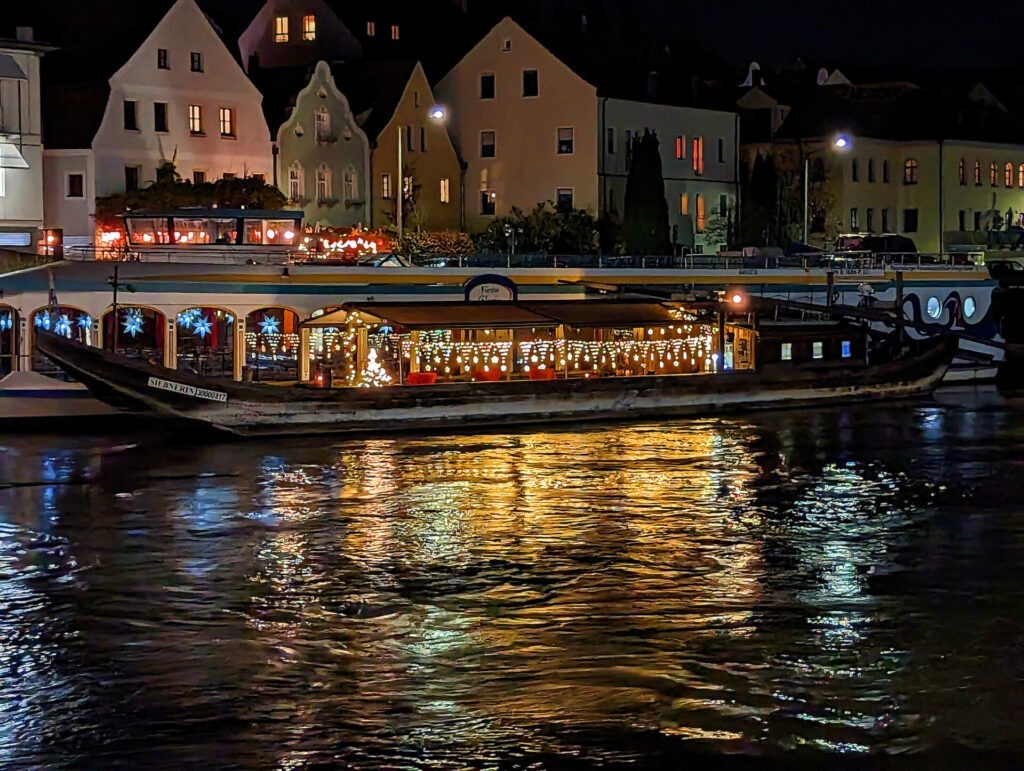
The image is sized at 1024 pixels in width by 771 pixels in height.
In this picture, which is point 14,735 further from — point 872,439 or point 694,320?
point 694,320

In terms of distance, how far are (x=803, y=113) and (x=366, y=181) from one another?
28.7 meters

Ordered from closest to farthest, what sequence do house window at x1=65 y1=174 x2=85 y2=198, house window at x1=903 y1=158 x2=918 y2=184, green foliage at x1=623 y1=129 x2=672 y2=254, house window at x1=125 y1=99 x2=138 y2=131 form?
house window at x1=65 y1=174 x2=85 y2=198 → house window at x1=125 y1=99 x2=138 y2=131 → green foliage at x1=623 y1=129 x2=672 y2=254 → house window at x1=903 y1=158 x2=918 y2=184

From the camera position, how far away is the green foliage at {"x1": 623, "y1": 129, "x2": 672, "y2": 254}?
71.2 meters

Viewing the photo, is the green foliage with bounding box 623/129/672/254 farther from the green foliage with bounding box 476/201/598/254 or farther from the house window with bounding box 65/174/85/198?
the house window with bounding box 65/174/85/198

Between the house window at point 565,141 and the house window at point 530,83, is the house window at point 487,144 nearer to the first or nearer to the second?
the house window at point 530,83

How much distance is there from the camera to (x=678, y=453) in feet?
130

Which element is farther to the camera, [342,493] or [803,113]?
[803,113]

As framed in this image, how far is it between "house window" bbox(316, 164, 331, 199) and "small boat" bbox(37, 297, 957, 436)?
74.3ft

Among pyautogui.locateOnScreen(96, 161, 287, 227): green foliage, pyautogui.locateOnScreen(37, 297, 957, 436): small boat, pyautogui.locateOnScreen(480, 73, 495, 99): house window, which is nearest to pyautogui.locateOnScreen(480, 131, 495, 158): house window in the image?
pyautogui.locateOnScreen(480, 73, 495, 99): house window

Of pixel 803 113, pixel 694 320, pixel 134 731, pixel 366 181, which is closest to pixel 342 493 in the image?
pixel 134 731

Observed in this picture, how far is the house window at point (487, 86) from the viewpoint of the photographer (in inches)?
2960

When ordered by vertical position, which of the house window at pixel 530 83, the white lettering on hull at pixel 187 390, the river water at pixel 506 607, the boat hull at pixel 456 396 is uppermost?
A: the house window at pixel 530 83

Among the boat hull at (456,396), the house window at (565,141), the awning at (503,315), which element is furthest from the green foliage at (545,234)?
the boat hull at (456,396)

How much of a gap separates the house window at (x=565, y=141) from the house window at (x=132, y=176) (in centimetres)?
1854
